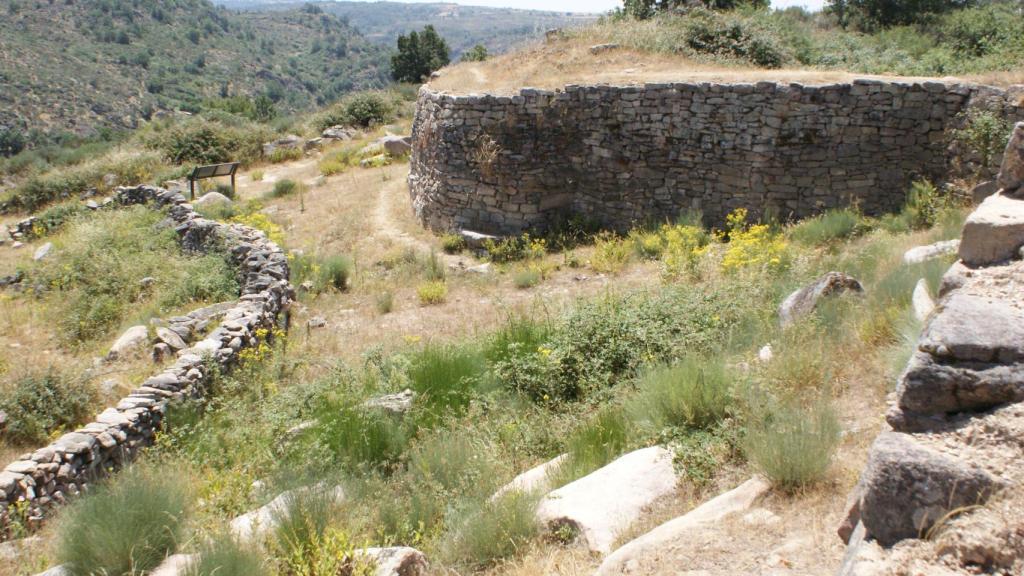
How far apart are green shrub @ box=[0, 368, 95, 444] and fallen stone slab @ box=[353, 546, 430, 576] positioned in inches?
163

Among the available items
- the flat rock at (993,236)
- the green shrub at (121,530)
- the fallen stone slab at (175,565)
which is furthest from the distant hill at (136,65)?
the flat rock at (993,236)

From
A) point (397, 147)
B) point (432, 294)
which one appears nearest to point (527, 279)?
point (432, 294)

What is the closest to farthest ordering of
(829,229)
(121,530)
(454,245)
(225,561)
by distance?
(225,561), (121,530), (829,229), (454,245)

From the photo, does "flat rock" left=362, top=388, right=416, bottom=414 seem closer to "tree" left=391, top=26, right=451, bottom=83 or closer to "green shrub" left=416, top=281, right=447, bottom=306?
"green shrub" left=416, top=281, right=447, bottom=306

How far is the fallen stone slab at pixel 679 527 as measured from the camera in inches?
127

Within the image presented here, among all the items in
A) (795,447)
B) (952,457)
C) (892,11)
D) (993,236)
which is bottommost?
(795,447)

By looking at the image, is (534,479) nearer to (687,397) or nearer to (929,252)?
(687,397)

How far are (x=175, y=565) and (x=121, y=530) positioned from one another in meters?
0.35

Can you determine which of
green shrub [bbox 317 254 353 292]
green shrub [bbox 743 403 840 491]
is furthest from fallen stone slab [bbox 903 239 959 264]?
green shrub [bbox 317 254 353 292]

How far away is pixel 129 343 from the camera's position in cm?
790

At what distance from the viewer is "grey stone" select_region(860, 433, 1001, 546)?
232cm

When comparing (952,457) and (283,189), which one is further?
(283,189)

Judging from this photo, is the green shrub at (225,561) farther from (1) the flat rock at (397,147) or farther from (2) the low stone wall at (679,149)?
(1) the flat rock at (397,147)

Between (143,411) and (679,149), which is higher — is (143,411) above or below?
below
